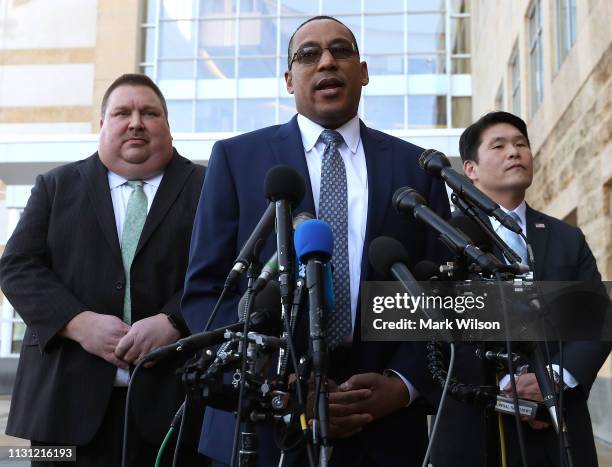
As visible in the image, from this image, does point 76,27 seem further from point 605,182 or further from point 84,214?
point 84,214

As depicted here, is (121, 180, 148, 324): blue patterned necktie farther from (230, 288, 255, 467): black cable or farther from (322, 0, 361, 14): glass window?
(322, 0, 361, 14): glass window

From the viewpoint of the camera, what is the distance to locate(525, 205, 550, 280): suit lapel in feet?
12.0

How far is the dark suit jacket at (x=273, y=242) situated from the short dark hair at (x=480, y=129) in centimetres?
113

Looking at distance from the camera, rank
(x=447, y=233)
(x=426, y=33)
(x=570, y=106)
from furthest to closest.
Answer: (x=426, y=33)
(x=570, y=106)
(x=447, y=233)

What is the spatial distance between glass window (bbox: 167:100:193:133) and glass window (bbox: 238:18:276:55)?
2537 millimetres

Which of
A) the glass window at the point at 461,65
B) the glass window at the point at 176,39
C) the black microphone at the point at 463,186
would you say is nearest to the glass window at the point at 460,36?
the glass window at the point at 461,65

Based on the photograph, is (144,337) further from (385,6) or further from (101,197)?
(385,6)

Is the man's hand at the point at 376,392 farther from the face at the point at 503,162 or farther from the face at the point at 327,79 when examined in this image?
the face at the point at 503,162

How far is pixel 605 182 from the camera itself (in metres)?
9.34

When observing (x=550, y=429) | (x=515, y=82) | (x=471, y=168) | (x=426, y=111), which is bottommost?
(x=550, y=429)

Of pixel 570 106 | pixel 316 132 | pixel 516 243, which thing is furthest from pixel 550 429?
pixel 570 106

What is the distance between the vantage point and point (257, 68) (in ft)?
88.4

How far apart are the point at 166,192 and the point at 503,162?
5.37 ft

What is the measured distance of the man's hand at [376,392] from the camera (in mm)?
2547
